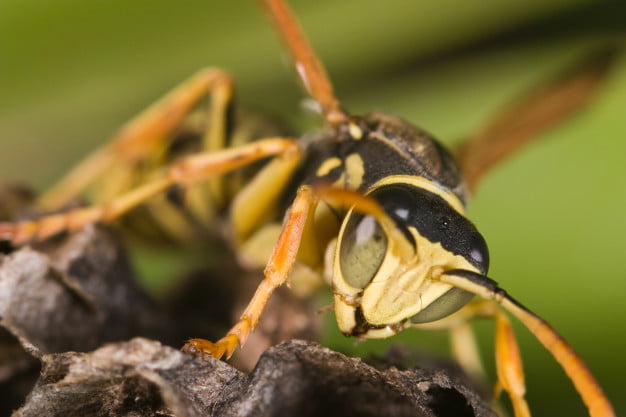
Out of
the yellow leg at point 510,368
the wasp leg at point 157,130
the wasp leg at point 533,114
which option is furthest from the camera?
the wasp leg at point 157,130

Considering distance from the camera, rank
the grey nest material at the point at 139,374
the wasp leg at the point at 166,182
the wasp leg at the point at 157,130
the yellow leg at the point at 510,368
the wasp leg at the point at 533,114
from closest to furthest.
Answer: the grey nest material at the point at 139,374
the yellow leg at the point at 510,368
the wasp leg at the point at 166,182
the wasp leg at the point at 533,114
the wasp leg at the point at 157,130

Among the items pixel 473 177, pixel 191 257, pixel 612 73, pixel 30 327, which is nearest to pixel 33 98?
pixel 191 257

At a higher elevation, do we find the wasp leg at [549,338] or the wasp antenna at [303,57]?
the wasp antenna at [303,57]

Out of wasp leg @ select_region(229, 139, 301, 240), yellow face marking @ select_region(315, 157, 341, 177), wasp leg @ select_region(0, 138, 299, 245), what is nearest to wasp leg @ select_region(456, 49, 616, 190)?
yellow face marking @ select_region(315, 157, 341, 177)

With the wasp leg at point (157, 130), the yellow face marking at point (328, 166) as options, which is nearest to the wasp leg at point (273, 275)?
the yellow face marking at point (328, 166)

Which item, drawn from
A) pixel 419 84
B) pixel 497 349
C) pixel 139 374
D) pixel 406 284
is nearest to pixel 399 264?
pixel 406 284

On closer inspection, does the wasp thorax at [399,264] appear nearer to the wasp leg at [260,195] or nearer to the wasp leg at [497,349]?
the wasp leg at [497,349]
